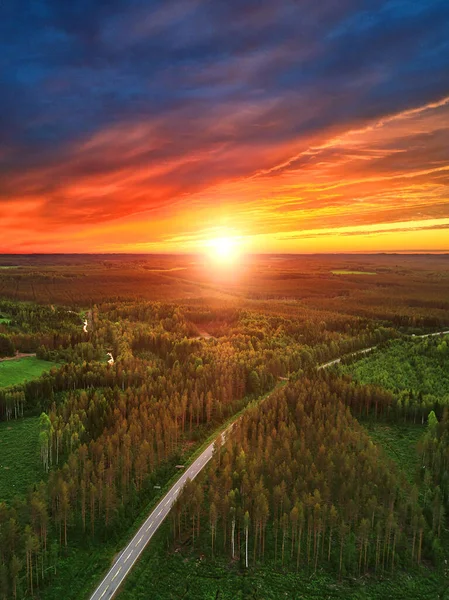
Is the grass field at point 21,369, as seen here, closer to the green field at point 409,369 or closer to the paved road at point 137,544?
the paved road at point 137,544

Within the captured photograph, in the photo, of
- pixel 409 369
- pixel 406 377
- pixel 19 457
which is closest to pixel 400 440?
pixel 406 377

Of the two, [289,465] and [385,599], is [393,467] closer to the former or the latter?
[289,465]

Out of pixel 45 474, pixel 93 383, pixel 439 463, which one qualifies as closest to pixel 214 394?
pixel 93 383

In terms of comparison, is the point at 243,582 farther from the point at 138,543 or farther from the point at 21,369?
the point at 21,369

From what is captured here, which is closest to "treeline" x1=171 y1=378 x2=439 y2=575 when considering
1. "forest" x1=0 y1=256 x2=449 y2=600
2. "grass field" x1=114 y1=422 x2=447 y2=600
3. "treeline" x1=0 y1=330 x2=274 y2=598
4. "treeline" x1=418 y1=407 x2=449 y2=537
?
"forest" x1=0 y1=256 x2=449 y2=600

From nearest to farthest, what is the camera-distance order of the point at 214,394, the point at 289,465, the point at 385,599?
the point at 385,599, the point at 289,465, the point at 214,394

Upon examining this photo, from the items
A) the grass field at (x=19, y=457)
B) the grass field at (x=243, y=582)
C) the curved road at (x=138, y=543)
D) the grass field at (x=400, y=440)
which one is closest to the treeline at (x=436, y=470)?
the grass field at (x=400, y=440)

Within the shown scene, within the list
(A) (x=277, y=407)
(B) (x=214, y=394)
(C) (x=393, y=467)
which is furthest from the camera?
(B) (x=214, y=394)
